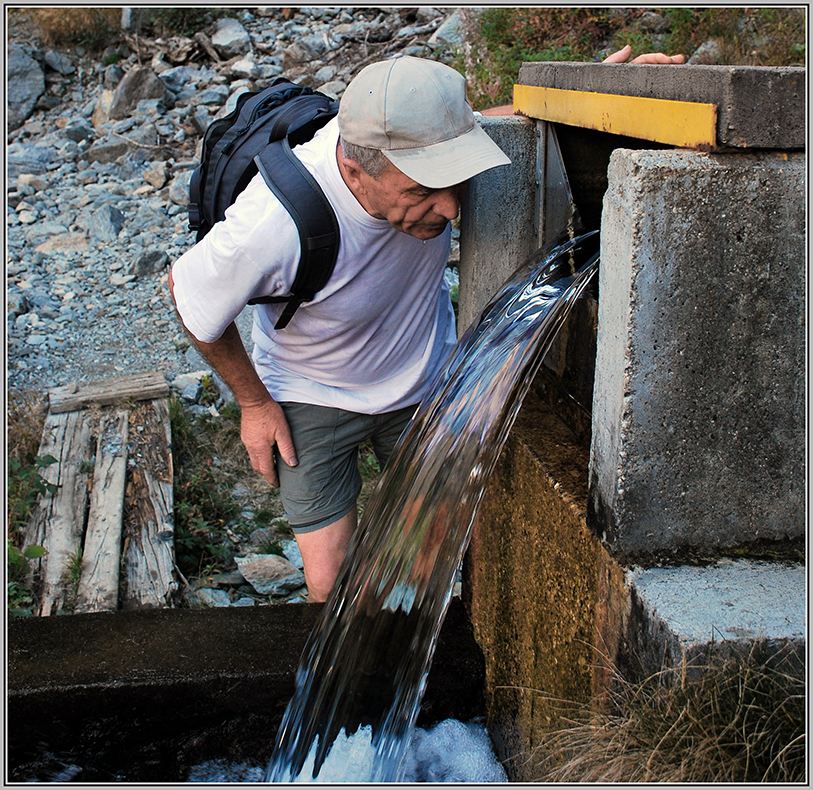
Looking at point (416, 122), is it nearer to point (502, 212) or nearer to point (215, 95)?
point (502, 212)

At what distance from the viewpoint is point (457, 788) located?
82.4 inches

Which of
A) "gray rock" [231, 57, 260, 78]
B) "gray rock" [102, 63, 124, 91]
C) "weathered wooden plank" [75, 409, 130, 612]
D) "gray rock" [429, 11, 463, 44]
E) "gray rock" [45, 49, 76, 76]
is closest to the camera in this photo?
"weathered wooden plank" [75, 409, 130, 612]

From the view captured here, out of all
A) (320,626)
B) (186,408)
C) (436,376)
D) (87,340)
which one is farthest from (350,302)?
(87,340)

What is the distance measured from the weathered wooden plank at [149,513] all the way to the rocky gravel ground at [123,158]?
0.97 m

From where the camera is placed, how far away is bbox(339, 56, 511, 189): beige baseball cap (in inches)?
76.8

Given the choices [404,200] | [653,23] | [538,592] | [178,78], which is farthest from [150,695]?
[178,78]

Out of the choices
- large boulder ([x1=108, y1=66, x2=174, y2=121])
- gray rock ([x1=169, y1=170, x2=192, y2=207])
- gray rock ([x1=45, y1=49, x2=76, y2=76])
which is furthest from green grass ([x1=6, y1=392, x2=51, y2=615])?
gray rock ([x1=45, y1=49, x2=76, y2=76])

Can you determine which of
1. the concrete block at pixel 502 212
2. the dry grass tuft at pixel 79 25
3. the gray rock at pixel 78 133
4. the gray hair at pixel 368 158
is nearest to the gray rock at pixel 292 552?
the concrete block at pixel 502 212

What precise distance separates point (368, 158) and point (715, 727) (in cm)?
147

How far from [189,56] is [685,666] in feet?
31.3

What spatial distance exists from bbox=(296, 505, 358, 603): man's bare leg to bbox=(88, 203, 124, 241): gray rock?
5.34 metres

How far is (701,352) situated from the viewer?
5.35 ft

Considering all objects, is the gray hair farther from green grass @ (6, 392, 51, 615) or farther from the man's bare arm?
green grass @ (6, 392, 51, 615)

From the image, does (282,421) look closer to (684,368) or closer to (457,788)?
(457,788)
